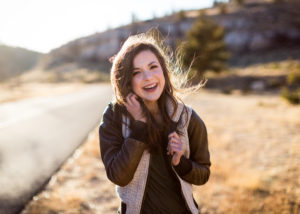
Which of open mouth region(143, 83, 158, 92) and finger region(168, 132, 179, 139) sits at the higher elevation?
open mouth region(143, 83, 158, 92)

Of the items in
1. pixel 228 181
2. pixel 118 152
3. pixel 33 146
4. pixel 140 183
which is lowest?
pixel 228 181

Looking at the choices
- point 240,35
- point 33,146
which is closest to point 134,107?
point 33,146

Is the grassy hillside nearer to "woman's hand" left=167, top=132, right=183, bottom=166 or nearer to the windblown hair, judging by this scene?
the windblown hair

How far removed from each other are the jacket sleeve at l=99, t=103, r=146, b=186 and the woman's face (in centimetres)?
29

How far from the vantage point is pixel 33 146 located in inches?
261

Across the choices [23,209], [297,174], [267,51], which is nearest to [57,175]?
[23,209]

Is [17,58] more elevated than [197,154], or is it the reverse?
[17,58]

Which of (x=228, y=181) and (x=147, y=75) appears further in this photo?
(x=228, y=181)

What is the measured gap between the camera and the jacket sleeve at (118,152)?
5.42 feet

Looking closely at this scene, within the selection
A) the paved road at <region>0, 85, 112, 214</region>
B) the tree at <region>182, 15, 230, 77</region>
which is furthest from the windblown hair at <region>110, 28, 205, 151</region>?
the tree at <region>182, 15, 230, 77</region>

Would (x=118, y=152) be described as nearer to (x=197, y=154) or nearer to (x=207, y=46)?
(x=197, y=154)

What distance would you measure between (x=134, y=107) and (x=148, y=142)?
26cm

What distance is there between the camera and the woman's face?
74.0 inches

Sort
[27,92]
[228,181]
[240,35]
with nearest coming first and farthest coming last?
[228,181] < [27,92] < [240,35]
